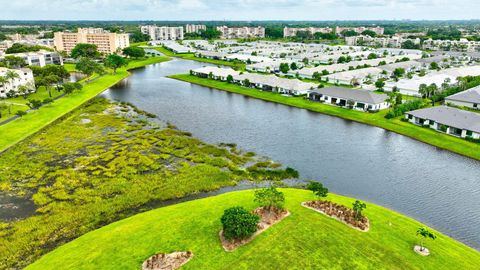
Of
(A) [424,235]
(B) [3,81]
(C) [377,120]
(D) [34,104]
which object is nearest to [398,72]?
(C) [377,120]

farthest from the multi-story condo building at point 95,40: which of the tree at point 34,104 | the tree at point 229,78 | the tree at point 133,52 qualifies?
the tree at point 34,104

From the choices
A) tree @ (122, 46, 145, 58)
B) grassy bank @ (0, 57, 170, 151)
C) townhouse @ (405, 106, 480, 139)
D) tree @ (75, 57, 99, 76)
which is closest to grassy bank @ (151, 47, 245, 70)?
tree @ (122, 46, 145, 58)

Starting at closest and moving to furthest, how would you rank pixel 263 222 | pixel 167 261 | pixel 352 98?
1. pixel 167 261
2. pixel 263 222
3. pixel 352 98

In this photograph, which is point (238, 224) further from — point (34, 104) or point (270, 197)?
point (34, 104)

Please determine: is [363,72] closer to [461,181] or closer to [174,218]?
[461,181]

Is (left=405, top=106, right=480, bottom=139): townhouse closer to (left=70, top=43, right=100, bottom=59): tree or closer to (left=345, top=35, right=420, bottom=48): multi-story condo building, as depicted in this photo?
(left=70, top=43, right=100, bottom=59): tree

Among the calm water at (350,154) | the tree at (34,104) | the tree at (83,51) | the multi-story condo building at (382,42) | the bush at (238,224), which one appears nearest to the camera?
the bush at (238,224)

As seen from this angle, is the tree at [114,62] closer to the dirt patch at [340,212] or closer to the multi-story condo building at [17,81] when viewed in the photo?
the multi-story condo building at [17,81]
